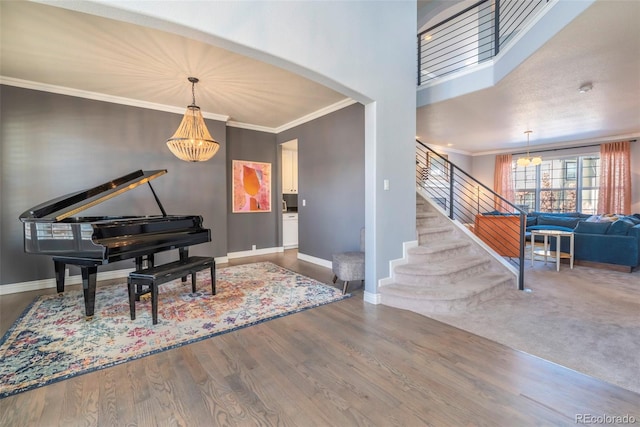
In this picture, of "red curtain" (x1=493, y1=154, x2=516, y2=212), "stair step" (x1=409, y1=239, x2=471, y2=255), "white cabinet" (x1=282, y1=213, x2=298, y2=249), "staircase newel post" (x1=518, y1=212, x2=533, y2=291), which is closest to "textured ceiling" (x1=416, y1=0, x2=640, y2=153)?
"red curtain" (x1=493, y1=154, x2=516, y2=212)

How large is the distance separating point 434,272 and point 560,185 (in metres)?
7.59

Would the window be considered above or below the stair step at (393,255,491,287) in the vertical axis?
above

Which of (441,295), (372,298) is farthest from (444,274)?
(372,298)

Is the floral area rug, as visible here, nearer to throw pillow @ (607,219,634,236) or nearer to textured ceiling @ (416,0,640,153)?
textured ceiling @ (416,0,640,153)

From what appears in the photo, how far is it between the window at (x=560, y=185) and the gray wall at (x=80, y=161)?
29.9 ft

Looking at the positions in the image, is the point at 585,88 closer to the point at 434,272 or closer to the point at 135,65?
the point at 434,272

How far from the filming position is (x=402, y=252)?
3.57 meters

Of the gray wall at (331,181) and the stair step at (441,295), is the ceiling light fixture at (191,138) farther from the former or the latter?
the stair step at (441,295)

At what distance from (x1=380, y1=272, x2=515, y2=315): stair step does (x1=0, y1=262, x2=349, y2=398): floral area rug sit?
641mm

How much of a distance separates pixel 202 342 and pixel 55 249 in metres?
1.78

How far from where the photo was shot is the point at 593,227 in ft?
15.7

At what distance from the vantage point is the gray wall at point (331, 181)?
4.31 meters

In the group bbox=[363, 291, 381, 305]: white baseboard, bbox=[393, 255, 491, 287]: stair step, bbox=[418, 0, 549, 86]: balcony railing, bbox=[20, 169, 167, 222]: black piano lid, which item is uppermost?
bbox=[418, 0, 549, 86]: balcony railing

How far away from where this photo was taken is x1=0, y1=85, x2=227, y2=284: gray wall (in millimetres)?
3613
